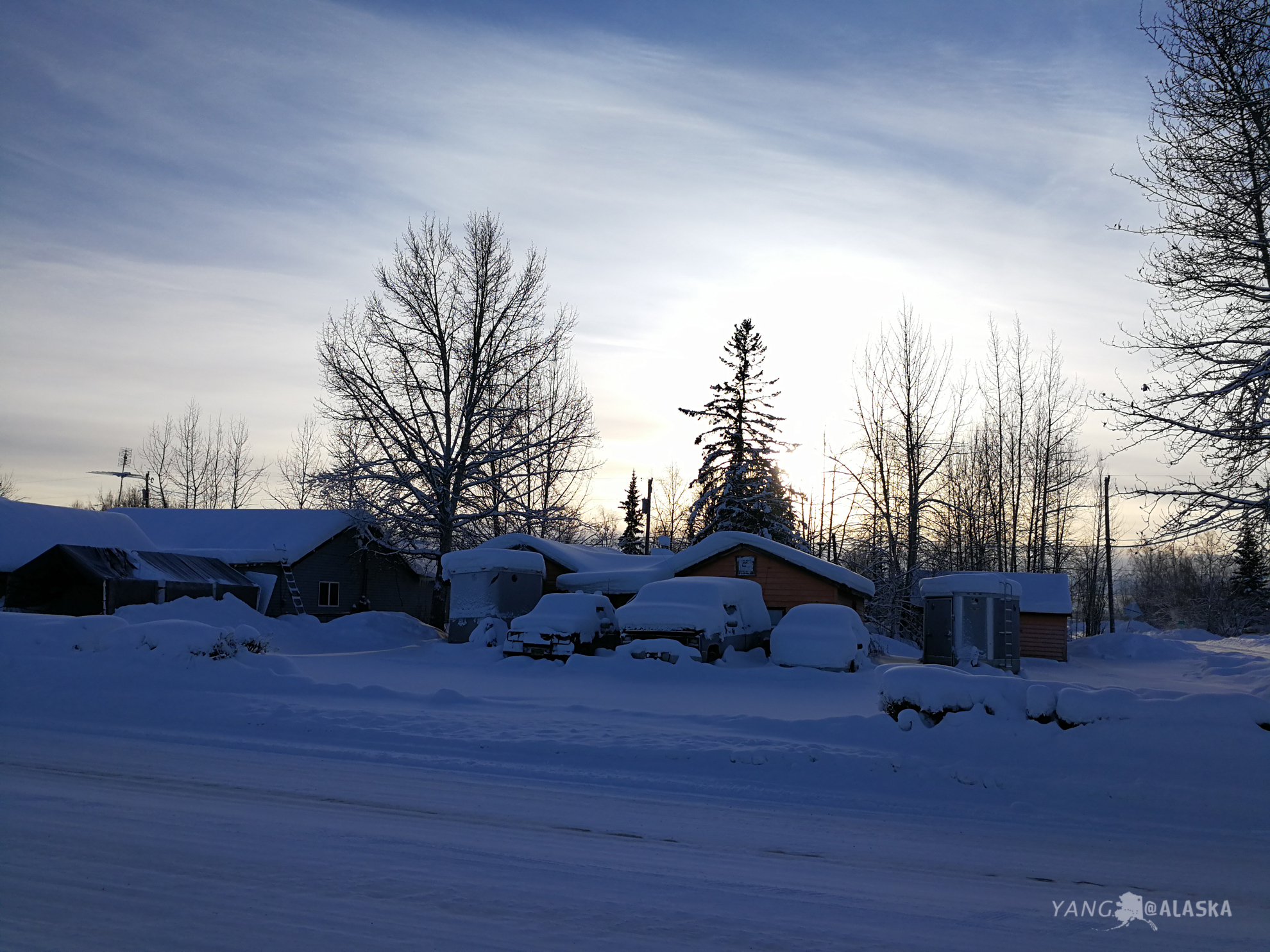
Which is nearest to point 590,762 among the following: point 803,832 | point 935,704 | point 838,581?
point 803,832

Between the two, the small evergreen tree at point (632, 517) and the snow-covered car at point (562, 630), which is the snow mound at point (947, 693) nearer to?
the snow-covered car at point (562, 630)

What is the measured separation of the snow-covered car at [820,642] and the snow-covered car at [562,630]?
4.48 meters

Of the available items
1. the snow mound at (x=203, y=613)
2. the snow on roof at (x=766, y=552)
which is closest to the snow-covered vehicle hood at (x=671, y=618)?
the snow on roof at (x=766, y=552)

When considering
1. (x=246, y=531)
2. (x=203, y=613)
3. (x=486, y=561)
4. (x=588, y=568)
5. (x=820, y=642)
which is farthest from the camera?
(x=246, y=531)

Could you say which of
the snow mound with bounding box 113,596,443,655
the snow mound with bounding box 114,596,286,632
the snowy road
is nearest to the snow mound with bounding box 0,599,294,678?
the snow mound with bounding box 114,596,286,632

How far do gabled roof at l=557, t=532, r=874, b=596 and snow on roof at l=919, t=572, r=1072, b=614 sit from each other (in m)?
2.41

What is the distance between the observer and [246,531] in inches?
1487

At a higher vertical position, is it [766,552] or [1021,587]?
[766,552]

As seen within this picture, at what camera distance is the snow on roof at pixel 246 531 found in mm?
35750

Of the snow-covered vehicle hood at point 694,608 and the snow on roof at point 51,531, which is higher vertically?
the snow on roof at point 51,531

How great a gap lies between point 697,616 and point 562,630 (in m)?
3.30

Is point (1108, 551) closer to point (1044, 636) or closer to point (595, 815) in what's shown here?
point (1044, 636)

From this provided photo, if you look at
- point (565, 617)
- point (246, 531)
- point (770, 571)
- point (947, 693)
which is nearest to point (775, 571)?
point (770, 571)

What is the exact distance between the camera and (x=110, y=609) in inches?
1018
